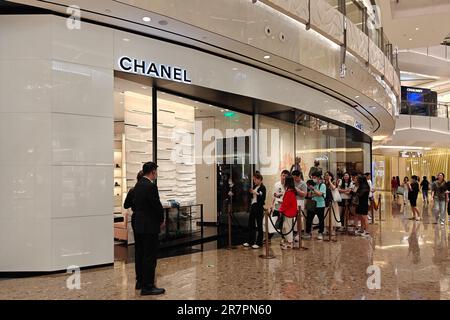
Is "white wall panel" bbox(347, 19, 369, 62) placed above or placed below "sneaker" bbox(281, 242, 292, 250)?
above

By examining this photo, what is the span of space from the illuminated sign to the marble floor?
3.04 meters

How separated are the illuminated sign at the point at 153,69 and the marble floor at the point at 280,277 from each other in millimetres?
3040

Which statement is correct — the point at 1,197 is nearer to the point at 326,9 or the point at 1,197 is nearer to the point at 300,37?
the point at 300,37

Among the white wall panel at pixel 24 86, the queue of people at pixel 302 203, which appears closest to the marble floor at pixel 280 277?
the queue of people at pixel 302 203

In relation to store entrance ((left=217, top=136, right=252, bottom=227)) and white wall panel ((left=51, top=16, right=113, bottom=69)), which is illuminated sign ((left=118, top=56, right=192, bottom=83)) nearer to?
white wall panel ((left=51, top=16, right=113, bottom=69))

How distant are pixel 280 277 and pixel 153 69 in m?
3.80

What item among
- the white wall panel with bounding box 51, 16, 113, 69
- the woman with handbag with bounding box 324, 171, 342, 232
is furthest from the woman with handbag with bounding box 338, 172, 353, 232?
the white wall panel with bounding box 51, 16, 113, 69

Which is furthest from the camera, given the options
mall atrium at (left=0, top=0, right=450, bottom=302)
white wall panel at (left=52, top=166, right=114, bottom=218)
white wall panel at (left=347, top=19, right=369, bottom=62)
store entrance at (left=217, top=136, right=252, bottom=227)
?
store entrance at (left=217, top=136, right=252, bottom=227)

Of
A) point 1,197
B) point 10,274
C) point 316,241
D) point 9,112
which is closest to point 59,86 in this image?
point 9,112

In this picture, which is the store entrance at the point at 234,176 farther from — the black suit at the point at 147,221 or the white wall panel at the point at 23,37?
the black suit at the point at 147,221

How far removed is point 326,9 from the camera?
338 inches

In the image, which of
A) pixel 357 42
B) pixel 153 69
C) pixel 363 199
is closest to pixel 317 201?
pixel 363 199

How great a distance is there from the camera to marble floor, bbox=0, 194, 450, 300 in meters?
4.52

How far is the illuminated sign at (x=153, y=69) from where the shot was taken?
6064 millimetres
